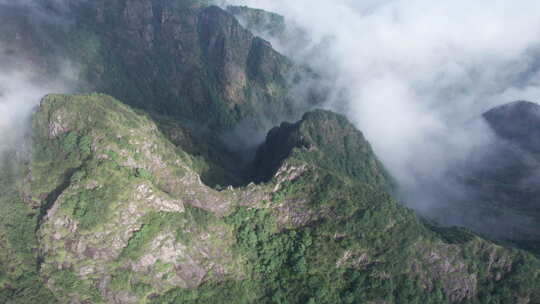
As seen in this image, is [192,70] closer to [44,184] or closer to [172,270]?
[44,184]

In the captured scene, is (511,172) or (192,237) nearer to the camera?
(192,237)

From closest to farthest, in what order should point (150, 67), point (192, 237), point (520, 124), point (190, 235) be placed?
1. point (190, 235)
2. point (192, 237)
3. point (520, 124)
4. point (150, 67)

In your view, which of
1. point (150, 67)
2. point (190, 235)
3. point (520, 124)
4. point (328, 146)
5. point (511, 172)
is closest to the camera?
point (190, 235)

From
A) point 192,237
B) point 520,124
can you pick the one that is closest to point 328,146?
point 192,237

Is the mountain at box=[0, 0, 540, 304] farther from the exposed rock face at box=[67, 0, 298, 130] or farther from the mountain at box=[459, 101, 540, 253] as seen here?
the exposed rock face at box=[67, 0, 298, 130]

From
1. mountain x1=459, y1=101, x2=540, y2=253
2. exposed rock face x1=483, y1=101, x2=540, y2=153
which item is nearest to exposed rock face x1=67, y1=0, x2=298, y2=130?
mountain x1=459, y1=101, x2=540, y2=253

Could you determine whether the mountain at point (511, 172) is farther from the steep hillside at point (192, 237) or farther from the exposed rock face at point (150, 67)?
the exposed rock face at point (150, 67)

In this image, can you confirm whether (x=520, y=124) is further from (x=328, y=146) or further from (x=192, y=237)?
(x=192, y=237)

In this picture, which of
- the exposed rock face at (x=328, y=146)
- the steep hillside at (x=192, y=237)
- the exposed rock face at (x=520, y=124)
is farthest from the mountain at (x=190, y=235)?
the exposed rock face at (x=520, y=124)
